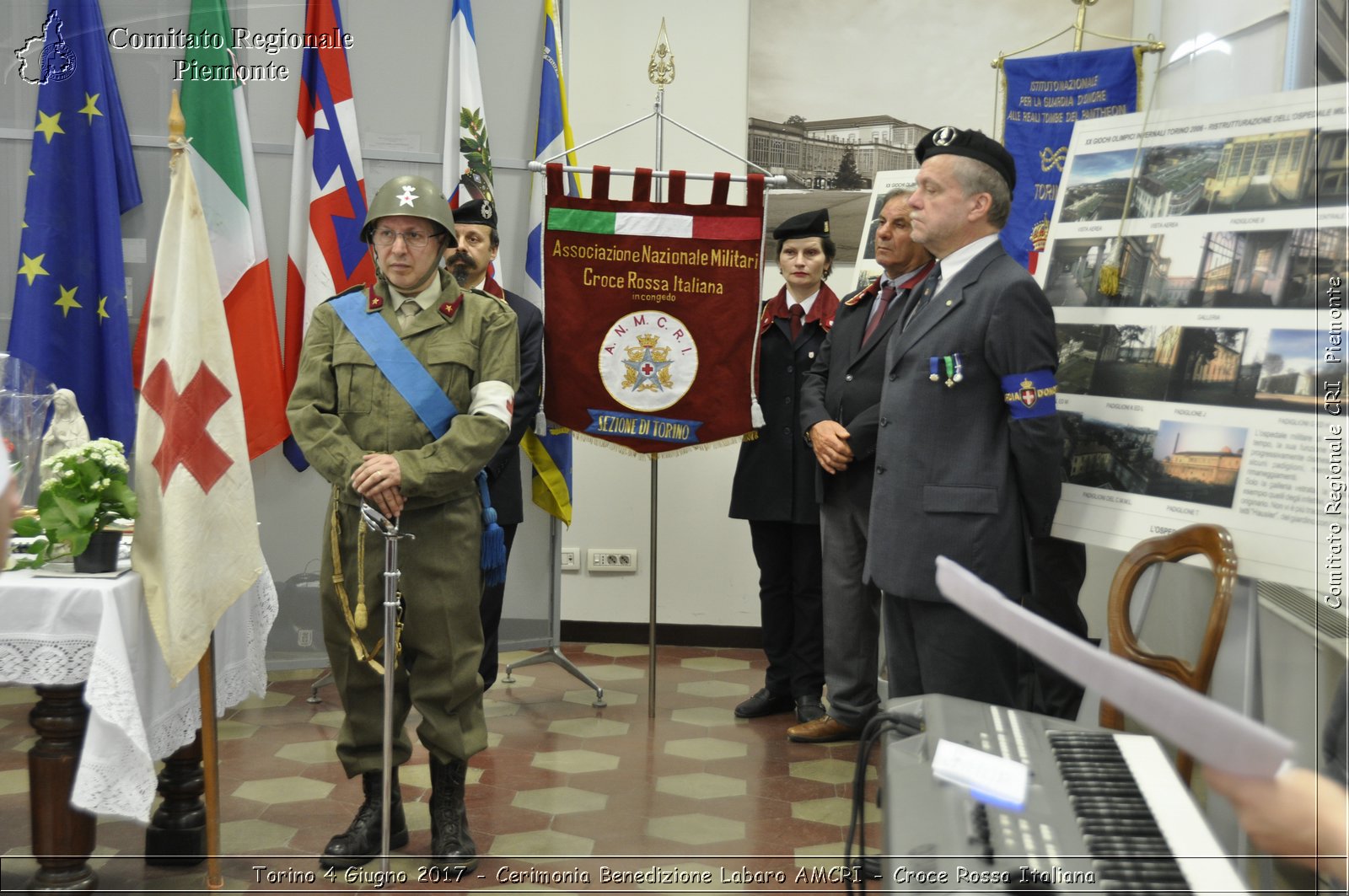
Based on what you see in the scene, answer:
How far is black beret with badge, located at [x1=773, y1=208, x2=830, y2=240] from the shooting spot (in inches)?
161

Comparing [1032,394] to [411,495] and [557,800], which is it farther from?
[557,800]

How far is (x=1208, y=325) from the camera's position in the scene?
83.4 inches

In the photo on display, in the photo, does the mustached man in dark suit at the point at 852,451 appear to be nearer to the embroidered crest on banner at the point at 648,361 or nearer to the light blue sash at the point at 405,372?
the embroidered crest on banner at the point at 648,361

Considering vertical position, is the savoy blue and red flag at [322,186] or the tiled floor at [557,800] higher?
the savoy blue and red flag at [322,186]

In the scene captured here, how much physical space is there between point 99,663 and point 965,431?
6.28 feet

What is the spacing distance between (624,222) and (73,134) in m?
2.08

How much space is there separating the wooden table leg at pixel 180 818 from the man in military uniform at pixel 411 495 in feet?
1.13

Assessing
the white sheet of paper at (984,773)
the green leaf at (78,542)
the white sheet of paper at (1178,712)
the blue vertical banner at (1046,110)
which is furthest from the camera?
the blue vertical banner at (1046,110)

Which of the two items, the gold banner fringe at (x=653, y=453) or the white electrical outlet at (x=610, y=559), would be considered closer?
the gold banner fringe at (x=653, y=453)

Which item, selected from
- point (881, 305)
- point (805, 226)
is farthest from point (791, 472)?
point (805, 226)

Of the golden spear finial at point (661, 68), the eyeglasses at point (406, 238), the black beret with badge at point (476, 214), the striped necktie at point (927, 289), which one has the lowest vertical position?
the striped necktie at point (927, 289)

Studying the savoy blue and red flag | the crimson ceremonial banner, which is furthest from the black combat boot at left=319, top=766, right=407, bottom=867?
the savoy blue and red flag

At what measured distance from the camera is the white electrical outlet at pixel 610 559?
5305 mm

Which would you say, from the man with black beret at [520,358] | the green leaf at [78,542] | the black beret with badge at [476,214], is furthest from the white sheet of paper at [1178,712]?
the black beret with badge at [476,214]
